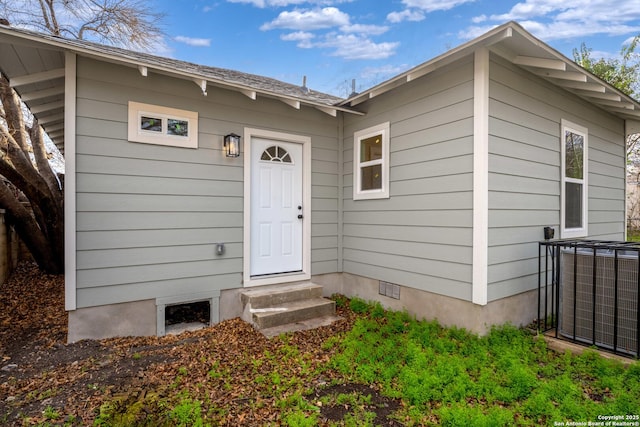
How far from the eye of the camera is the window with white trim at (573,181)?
14.3ft

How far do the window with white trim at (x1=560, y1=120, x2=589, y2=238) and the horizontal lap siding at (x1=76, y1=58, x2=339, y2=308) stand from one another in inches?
158

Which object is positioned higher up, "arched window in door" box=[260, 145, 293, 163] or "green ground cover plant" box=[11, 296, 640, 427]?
"arched window in door" box=[260, 145, 293, 163]

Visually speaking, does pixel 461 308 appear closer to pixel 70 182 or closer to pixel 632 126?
pixel 70 182

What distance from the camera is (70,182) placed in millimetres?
3211

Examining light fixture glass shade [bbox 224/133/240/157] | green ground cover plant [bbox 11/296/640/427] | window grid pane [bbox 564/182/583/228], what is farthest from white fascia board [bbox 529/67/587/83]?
light fixture glass shade [bbox 224/133/240/157]

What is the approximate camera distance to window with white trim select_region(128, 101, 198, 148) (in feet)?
11.6

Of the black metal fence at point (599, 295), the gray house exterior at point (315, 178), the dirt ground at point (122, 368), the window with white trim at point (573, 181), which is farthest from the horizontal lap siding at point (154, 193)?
the window with white trim at point (573, 181)

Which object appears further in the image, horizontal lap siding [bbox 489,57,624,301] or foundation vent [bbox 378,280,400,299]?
foundation vent [bbox 378,280,400,299]

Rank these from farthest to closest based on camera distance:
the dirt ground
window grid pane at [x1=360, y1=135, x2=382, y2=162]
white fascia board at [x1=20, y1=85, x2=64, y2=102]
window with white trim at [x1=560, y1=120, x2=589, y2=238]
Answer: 1. window grid pane at [x1=360, y1=135, x2=382, y2=162]
2. window with white trim at [x1=560, y1=120, x2=589, y2=238]
3. white fascia board at [x1=20, y1=85, x2=64, y2=102]
4. the dirt ground

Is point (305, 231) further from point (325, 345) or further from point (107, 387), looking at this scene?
point (107, 387)

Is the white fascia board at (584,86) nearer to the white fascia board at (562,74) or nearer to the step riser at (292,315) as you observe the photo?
the white fascia board at (562,74)

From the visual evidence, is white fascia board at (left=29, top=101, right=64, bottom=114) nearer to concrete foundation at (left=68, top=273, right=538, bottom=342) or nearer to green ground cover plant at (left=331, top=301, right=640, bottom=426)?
concrete foundation at (left=68, top=273, right=538, bottom=342)

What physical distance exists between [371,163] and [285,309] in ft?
7.84

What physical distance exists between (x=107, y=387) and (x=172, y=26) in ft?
27.4
